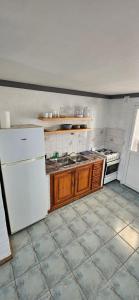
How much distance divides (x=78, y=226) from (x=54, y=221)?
45cm

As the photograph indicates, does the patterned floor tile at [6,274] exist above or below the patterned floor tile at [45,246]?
below

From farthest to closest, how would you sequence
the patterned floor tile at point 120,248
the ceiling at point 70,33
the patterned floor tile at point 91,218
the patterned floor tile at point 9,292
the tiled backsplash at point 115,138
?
the tiled backsplash at point 115,138, the patterned floor tile at point 91,218, the patterned floor tile at point 120,248, the patterned floor tile at point 9,292, the ceiling at point 70,33

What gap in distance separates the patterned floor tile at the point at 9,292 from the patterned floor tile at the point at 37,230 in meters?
0.61

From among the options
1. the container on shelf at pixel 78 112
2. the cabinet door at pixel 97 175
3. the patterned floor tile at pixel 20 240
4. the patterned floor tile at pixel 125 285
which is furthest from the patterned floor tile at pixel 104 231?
the container on shelf at pixel 78 112

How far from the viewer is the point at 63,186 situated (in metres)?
2.80

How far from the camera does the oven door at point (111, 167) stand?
3.57 meters

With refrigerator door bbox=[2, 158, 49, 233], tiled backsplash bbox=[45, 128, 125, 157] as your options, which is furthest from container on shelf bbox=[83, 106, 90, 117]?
refrigerator door bbox=[2, 158, 49, 233]

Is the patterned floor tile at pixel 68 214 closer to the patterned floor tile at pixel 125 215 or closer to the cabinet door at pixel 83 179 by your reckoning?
the cabinet door at pixel 83 179

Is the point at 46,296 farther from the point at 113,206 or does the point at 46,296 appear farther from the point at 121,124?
the point at 121,124

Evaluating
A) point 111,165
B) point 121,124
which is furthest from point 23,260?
point 121,124

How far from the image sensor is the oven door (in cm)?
357

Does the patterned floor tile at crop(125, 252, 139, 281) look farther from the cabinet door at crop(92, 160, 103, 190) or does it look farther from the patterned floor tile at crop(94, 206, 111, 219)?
the cabinet door at crop(92, 160, 103, 190)

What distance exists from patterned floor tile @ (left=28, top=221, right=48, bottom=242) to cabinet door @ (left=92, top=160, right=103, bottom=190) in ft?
4.75

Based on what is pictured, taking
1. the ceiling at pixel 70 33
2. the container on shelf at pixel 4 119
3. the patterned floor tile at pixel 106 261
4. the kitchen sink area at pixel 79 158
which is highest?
the ceiling at pixel 70 33
